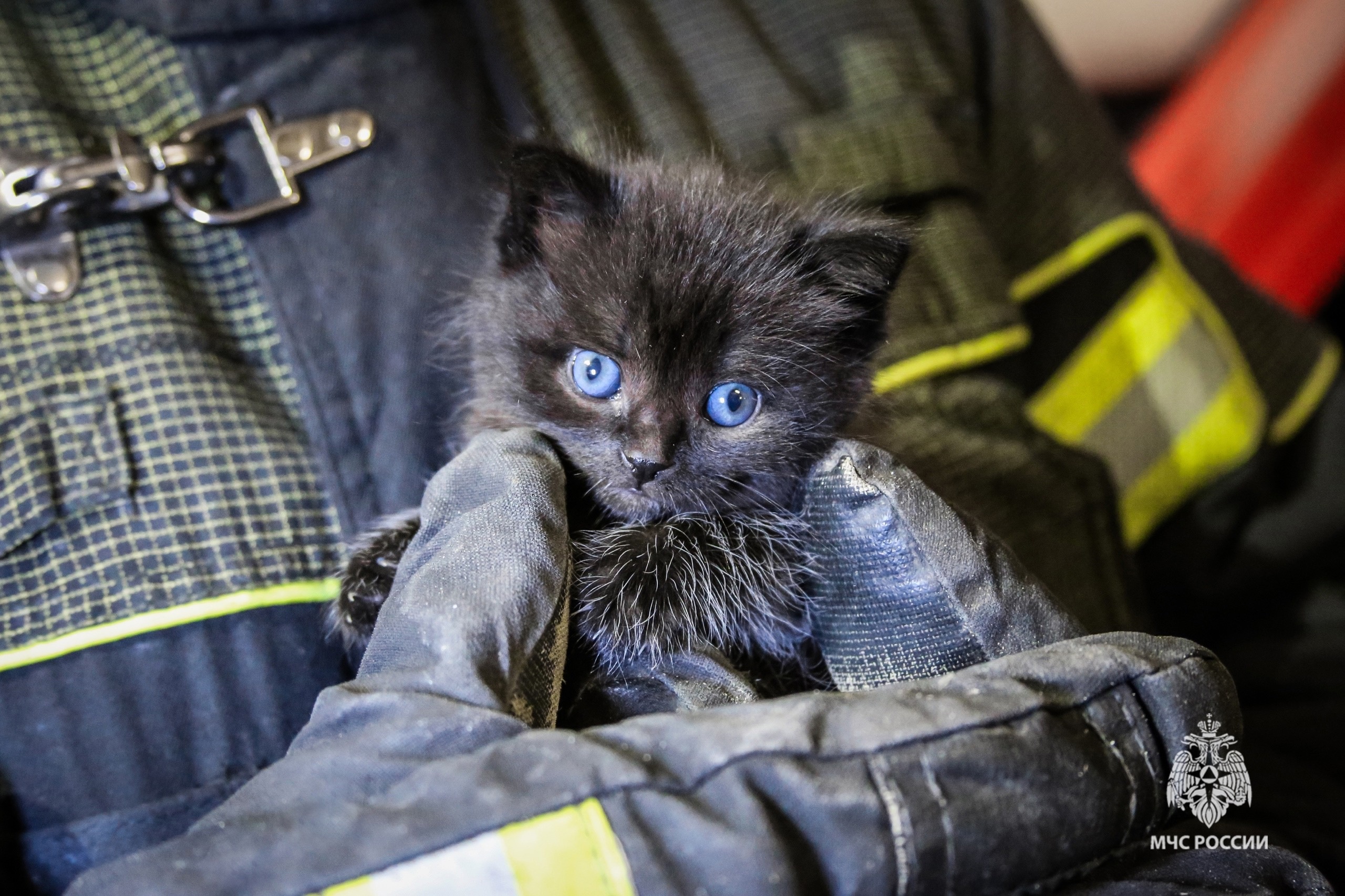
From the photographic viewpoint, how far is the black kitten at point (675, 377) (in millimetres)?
1167

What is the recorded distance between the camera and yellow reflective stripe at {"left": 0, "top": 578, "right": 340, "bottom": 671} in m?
1.08

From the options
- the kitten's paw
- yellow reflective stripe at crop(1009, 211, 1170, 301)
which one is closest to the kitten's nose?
the kitten's paw

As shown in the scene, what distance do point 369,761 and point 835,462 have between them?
23.9 inches

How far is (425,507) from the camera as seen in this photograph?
1130 millimetres

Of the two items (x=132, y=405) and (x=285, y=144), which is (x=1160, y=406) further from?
(x=132, y=405)

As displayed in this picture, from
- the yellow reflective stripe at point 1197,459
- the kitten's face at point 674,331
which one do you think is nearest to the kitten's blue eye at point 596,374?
the kitten's face at point 674,331

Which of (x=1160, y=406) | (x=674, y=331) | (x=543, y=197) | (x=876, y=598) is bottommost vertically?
(x=1160, y=406)

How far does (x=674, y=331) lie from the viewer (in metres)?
1.16

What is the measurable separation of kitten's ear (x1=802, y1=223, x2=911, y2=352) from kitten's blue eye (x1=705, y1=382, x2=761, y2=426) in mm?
196

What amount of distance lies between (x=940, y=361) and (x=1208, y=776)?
85cm

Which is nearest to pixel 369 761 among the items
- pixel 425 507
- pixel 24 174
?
pixel 425 507

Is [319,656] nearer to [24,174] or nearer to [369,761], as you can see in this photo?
[369,761]

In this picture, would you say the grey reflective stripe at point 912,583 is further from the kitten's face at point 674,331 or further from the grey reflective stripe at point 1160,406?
the grey reflective stripe at point 1160,406

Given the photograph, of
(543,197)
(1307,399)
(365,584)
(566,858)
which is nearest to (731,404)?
(543,197)
